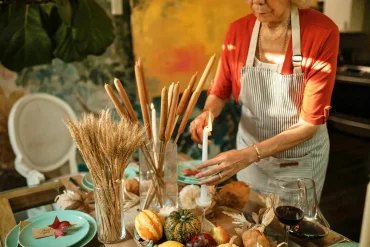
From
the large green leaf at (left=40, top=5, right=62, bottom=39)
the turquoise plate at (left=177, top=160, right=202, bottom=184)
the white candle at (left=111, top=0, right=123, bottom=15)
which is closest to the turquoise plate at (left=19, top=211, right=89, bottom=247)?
the turquoise plate at (left=177, top=160, right=202, bottom=184)

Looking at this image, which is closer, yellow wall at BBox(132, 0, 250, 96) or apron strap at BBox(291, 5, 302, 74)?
apron strap at BBox(291, 5, 302, 74)

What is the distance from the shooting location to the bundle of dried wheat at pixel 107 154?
950 mm

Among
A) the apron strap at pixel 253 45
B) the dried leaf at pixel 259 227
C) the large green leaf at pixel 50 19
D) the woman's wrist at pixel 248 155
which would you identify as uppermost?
the large green leaf at pixel 50 19

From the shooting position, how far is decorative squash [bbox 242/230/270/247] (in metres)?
0.91

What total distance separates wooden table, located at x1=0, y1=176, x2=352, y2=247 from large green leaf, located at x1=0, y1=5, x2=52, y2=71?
1.09 m

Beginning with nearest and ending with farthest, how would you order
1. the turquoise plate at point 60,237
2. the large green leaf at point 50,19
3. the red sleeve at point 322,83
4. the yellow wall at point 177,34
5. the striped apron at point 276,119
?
1. the turquoise plate at point 60,237
2. the red sleeve at point 322,83
3. the striped apron at point 276,119
4. the large green leaf at point 50,19
5. the yellow wall at point 177,34

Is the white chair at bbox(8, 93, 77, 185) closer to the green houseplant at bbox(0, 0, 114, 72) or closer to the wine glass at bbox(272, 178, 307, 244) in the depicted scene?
the green houseplant at bbox(0, 0, 114, 72)

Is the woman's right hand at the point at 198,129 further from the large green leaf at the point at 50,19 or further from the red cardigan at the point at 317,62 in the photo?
the large green leaf at the point at 50,19

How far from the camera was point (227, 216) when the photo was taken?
1.17 m

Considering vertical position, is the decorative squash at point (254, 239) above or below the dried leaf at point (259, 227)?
above

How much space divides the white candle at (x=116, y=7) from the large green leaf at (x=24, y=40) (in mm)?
472

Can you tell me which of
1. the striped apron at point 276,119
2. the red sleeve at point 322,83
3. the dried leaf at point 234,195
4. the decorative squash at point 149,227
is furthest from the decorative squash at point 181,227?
the red sleeve at point 322,83

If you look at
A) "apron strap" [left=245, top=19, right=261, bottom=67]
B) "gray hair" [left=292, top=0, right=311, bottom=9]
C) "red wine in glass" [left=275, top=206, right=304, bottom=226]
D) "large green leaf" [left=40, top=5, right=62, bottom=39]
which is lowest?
"red wine in glass" [left=275, top=206, right=304, bottom=226]

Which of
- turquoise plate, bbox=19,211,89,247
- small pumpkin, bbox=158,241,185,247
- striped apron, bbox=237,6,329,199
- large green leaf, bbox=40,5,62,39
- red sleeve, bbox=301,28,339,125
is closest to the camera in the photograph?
small pumpkin, bbox=158,241,185,247
